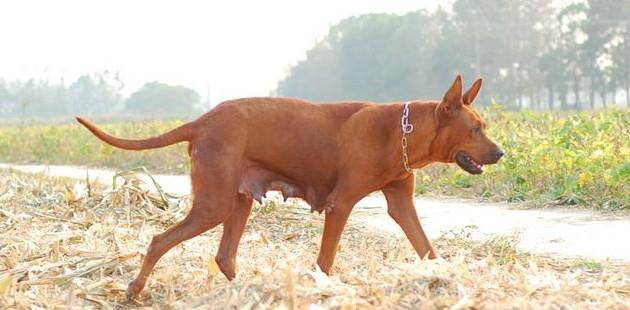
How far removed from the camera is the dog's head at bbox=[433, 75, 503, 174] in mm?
5660

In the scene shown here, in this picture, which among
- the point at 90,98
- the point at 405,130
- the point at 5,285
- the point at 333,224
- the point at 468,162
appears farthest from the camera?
the point at 90,98

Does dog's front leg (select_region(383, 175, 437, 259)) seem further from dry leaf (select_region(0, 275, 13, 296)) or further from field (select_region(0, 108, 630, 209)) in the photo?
field (select_region(0, 108, 630, 209))

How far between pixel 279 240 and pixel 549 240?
243 cm

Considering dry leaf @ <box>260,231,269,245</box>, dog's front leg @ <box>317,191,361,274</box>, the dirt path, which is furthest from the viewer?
the dirt path

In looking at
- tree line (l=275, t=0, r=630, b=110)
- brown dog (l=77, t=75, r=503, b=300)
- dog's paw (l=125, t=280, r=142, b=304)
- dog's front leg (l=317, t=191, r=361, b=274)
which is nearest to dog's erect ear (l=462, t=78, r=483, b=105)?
brown dog (l=77, t=75, r=503, b=300)

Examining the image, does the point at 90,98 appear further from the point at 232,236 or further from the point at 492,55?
the point at 232,236

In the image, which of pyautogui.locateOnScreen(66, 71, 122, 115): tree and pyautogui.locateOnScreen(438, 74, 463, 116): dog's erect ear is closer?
pyautogui.locateOnScreen(438, 74, 463, 116): dog's erect ear

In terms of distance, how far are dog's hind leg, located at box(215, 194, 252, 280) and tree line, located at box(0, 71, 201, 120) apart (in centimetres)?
7493

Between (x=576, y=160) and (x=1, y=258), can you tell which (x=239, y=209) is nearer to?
(x=1, y=258)

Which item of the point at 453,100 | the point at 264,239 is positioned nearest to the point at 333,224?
the point at 453,100

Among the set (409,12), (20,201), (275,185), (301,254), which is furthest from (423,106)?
(409,12)

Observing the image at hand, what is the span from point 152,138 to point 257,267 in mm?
1060

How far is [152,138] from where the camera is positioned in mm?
5539

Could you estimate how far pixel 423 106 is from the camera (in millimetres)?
5758
